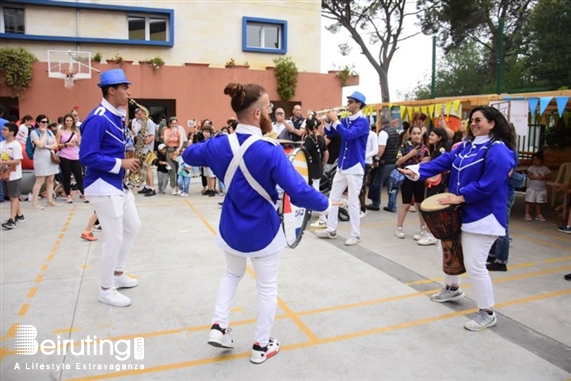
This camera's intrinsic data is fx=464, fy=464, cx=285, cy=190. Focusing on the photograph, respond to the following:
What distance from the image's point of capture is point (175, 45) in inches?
773

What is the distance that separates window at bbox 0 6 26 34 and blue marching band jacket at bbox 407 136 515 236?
766 inches

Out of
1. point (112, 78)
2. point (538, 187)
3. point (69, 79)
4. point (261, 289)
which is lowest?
point (261, 289)

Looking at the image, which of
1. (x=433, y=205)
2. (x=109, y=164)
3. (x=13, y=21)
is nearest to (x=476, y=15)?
(x=13, y=21)

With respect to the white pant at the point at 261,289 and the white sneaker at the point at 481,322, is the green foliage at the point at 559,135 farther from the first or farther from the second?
the white pant at the point at 261,289

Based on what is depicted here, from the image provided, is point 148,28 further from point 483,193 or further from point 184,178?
point 483,193

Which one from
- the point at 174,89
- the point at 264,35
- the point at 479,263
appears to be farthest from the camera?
the point at 264,35

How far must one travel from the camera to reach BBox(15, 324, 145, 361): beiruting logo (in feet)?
11.4

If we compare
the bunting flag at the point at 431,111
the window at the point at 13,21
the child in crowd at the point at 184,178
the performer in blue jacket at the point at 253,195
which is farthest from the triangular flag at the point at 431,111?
the window at the point at 13,21

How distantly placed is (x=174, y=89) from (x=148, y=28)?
4.03 metres

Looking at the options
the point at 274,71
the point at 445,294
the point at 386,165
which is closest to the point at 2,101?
the point at 274,71

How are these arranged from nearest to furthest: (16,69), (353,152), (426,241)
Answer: (353,152) → (426,241) → (16,69)

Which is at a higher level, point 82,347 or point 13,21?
point 13,21

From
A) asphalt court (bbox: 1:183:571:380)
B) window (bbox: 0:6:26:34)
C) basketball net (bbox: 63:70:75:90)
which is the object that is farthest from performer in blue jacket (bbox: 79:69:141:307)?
window (bbox: 0:6:26:34)

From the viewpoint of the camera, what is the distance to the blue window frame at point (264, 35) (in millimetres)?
20578
